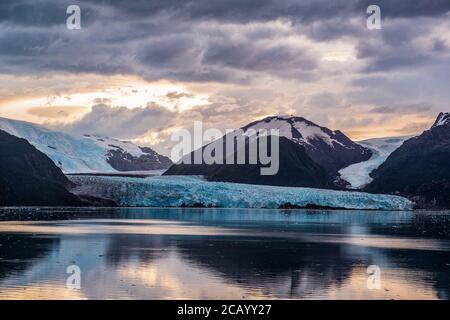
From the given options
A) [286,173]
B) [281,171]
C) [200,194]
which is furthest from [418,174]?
[200,194]

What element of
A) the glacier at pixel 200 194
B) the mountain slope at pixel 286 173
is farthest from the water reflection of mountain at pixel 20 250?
the mountain slope at pixel 286 173

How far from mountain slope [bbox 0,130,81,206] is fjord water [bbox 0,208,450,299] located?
1836 inches

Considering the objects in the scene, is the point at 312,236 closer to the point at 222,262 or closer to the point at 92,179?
the point at 222,262

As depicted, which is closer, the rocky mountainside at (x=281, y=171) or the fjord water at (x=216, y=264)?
the fjord water at (x=216, y=264)

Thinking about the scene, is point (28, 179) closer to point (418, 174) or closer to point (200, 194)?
point (200, 194)

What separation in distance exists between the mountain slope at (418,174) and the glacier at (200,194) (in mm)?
64216

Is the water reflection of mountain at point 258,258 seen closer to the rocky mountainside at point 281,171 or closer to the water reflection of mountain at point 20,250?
the water reflection of mountain at point 20,250

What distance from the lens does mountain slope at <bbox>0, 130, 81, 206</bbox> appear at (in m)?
91.9

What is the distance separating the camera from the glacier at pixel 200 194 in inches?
3681

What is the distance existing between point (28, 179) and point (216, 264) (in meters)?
72.2

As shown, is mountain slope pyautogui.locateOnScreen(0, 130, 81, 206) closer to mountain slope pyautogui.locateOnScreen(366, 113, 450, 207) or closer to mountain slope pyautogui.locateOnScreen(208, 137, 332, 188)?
mountain slope pyautogui.locateOnScreen(208, 137, 332, 188)

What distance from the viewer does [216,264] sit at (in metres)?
28.6

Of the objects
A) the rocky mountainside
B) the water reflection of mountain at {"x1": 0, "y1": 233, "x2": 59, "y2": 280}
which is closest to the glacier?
the water reflection of mountain at {"x1": 0, "y1": 233, "x2": 59, "y2": 280}
